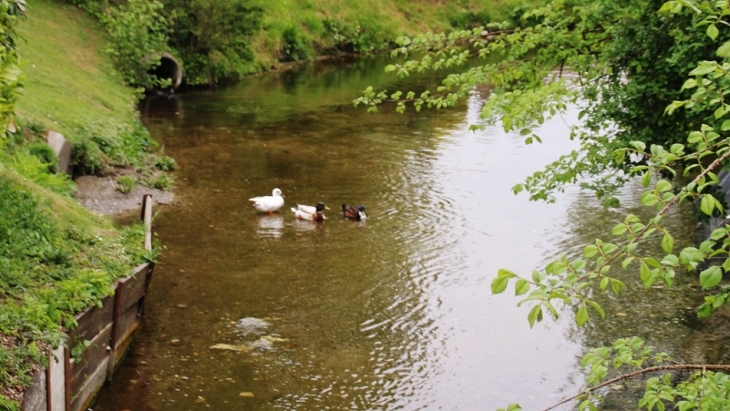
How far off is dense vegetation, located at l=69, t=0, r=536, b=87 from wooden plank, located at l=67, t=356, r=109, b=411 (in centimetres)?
603

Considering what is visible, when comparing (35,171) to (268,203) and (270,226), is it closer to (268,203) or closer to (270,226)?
(270,226)

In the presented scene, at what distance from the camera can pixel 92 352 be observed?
877 cm

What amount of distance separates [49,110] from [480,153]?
1034 cm

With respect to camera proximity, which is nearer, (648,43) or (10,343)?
(10,343)

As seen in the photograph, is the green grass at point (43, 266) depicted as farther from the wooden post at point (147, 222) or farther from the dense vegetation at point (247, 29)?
the dense vegetation at point (247, 29)

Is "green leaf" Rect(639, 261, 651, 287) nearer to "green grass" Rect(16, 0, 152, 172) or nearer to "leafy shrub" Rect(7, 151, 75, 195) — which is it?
"leafy shrub" Rect(7, 151, 75, 195)

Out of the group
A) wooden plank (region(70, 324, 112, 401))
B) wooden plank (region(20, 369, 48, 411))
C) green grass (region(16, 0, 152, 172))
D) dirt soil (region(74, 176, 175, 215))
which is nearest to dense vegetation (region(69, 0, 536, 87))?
green grass (region(16, 0, 152, 172))

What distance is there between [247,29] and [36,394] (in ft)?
82.0

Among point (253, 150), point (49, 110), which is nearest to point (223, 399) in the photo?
point (49, 110)

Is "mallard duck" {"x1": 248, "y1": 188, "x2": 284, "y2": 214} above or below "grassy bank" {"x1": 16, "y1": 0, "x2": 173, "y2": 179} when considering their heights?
below

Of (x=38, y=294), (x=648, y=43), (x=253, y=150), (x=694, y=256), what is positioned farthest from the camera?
(x=253, y=150)

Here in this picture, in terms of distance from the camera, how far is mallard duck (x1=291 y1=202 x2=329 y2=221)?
16.1 metres

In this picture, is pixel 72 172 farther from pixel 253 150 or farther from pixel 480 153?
pixel 480 153

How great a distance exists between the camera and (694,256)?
13.6 feet
